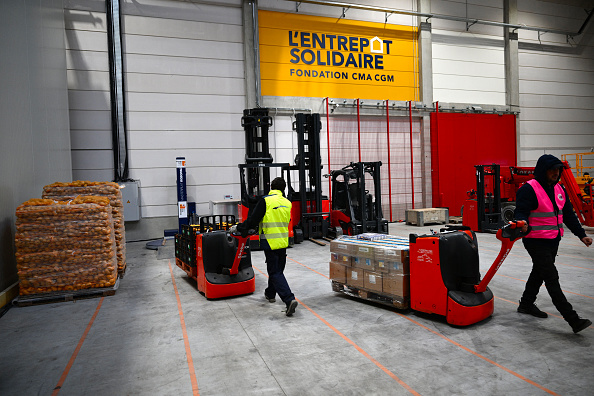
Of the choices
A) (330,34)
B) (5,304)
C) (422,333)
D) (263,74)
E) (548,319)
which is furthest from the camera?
(330,34)

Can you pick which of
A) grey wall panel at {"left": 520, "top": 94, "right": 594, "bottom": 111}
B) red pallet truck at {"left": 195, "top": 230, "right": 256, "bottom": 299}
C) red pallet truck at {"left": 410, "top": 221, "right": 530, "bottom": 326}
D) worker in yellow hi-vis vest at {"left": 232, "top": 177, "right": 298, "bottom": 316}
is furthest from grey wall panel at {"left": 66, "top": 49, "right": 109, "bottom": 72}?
grey wall panel at {"left": 520, "top": 94, "right": 594, "bottom": 111}

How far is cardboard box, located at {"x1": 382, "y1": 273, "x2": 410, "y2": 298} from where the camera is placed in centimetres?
467

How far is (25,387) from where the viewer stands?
10.8ft

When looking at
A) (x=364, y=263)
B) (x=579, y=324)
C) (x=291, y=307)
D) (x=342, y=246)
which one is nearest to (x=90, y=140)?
(x=342, y=246)

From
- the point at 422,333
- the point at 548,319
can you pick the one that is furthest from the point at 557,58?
the point at 422,333

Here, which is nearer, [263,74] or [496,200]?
[496,200]

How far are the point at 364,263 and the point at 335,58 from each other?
10918mm

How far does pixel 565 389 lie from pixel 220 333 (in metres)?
3.24

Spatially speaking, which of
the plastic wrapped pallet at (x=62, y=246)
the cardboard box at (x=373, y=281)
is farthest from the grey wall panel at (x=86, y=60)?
the cardboard box at (x=373, y=281)

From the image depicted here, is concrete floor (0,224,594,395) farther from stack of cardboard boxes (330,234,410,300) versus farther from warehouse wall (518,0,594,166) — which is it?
warehouse wall (518,0,594,166)

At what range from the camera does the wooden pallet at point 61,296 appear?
5633 mm

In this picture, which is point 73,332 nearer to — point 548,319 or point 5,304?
point 5,304

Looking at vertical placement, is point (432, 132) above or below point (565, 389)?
above

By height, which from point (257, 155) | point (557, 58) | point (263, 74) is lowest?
point (257, 155)
